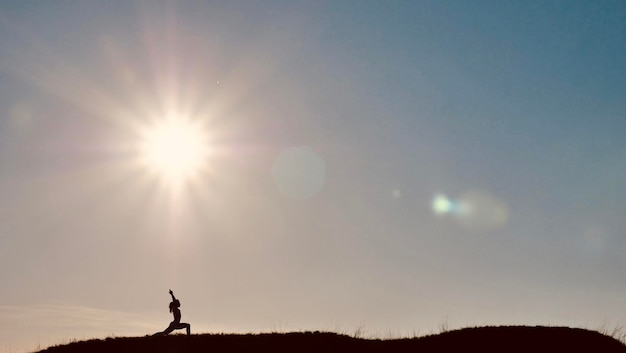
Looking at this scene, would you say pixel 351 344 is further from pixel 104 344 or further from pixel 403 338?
pixel 104 344

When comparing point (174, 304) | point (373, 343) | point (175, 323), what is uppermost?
point (174, 304)

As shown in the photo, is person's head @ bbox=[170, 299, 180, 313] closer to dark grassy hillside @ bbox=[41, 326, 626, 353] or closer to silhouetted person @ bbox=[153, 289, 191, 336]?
silhouetted person @ bbox=[153, 289, 191, 336]

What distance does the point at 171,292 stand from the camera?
28.2m

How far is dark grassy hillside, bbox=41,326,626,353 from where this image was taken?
88.7 ft

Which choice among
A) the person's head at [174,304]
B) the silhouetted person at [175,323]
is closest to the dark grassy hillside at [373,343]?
the silhouetted person at [175,323]

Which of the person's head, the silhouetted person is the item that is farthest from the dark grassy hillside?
the person's head

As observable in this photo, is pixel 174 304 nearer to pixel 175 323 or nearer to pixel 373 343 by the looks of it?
pixel 175 323

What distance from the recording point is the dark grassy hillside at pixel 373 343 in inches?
1064

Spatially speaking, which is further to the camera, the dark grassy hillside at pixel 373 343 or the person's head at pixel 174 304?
the person's head at pixel 174 304

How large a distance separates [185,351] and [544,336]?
18238mm

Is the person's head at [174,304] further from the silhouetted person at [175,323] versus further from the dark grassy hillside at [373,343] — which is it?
the dark grassy hillside at [373,343]

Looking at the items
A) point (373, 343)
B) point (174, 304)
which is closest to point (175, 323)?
point (174, 304)

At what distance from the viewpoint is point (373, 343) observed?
29.7 meters

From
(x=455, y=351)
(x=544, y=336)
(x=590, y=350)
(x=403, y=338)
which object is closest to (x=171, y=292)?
(x=403, y=338)
